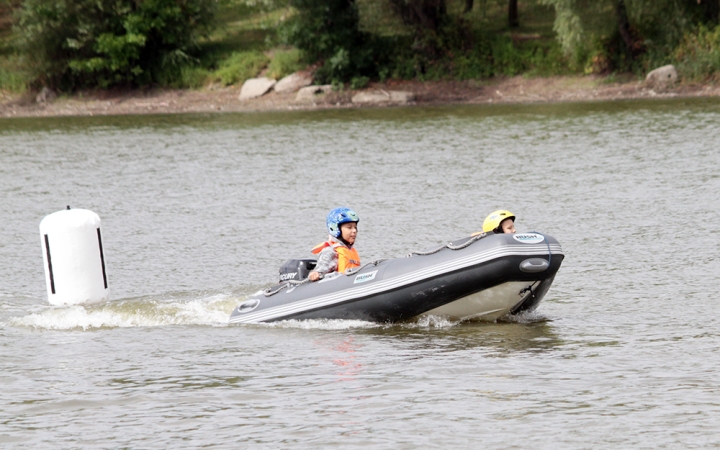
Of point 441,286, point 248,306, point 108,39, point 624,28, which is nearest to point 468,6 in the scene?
point 624,28

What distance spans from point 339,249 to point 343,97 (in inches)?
1037

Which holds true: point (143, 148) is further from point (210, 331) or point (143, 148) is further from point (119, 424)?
point (119, 424)

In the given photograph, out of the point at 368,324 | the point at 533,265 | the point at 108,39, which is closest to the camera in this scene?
the point at 533,265

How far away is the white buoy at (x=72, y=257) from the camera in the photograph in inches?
427

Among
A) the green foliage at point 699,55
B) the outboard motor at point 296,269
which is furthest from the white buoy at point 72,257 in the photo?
the green foliage at point 699,55

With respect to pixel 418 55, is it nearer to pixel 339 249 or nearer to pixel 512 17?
pixel 512 17

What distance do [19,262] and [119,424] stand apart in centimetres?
737

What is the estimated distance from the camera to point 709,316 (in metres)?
10.0

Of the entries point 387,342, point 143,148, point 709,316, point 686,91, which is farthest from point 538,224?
point 686,91

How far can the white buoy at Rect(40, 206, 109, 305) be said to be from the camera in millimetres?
10836

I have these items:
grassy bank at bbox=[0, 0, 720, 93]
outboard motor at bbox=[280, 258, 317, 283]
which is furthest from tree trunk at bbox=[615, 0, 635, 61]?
outboard motor at bbox=[280, 258, 317, 283]

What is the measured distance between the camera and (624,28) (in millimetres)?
34031

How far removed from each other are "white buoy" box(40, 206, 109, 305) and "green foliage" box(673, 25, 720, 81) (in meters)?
26.0

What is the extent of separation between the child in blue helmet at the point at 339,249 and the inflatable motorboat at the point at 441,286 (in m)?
0.15
